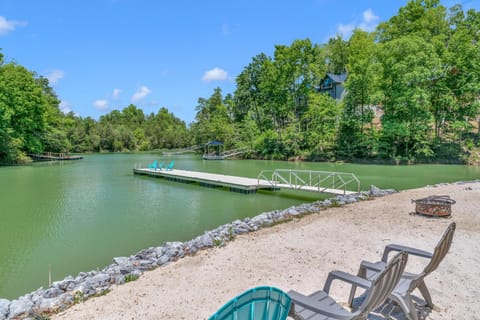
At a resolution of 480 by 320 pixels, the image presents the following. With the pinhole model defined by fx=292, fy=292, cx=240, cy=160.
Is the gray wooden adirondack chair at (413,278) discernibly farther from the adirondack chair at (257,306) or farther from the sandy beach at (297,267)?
the adirondack chair at (257,306)

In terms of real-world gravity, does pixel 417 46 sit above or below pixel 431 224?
above

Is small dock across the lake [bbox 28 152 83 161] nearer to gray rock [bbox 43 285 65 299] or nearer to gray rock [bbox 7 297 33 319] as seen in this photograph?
gray rock [bbox 43 285 65 299]

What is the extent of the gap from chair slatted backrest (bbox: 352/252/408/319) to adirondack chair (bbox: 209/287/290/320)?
2.09 feet

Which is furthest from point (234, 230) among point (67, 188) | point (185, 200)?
point (67, 188)

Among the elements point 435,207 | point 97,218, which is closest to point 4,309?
point 97,218

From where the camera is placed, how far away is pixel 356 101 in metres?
28.3

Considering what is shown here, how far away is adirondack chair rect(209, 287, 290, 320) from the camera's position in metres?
1.42

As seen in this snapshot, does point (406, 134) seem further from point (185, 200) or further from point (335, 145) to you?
point (185, 200)

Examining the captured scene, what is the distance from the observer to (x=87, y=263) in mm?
5812

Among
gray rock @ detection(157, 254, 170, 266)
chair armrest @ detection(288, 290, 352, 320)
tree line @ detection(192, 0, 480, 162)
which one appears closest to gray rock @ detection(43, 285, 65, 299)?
gray rock @ detection(157, 254, 170, 266)

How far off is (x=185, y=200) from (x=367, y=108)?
2290 centimetres

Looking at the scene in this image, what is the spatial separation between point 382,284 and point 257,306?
0.98 m

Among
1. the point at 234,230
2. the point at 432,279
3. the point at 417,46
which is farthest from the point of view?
the point at 417,46

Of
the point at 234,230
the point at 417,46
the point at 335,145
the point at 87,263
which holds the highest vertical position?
the point at 417,46
